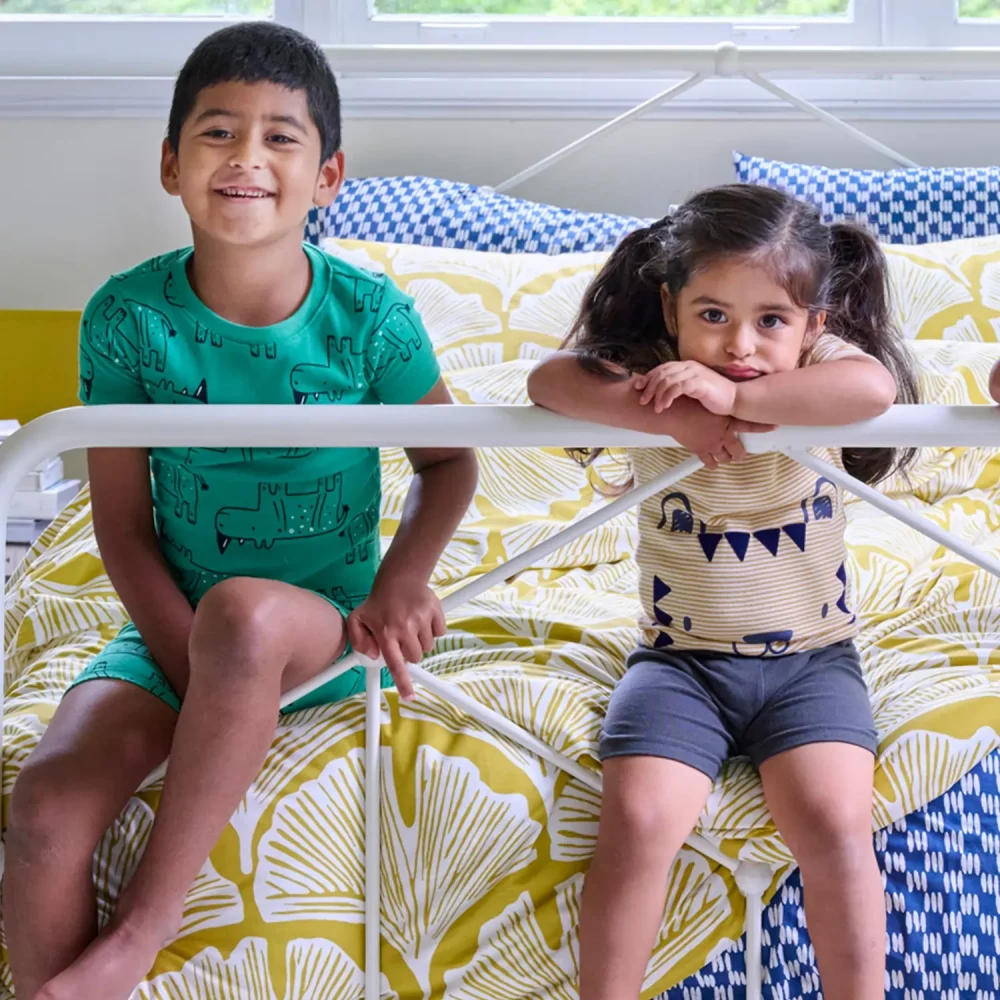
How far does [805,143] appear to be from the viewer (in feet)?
7.54

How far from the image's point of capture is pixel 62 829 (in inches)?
37.6

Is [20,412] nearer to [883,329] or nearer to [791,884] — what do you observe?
[883,329]

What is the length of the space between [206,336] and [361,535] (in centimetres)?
22

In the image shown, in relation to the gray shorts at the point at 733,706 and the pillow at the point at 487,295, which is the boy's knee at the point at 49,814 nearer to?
the gray shorts at the point at 733,706

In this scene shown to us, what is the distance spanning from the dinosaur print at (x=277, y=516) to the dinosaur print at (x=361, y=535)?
0.04 metres

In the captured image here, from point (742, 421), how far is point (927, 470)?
28.6 inches

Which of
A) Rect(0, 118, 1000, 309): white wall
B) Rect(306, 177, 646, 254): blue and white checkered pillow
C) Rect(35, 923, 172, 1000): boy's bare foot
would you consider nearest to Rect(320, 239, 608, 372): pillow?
Rect(306, 177, 646, 254): blue and white checkered pillow

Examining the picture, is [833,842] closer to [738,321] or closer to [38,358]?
[738,321]

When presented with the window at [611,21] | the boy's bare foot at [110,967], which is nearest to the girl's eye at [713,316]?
the boy's bare foot at [110,967]

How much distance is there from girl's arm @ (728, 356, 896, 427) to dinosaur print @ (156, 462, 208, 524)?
0.47 metres

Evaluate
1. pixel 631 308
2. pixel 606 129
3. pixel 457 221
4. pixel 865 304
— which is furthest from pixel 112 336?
pixel 606 129

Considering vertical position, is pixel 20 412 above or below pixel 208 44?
below

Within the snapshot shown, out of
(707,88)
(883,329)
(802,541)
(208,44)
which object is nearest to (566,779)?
(802,541)

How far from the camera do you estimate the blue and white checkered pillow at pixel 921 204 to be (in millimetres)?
1985
